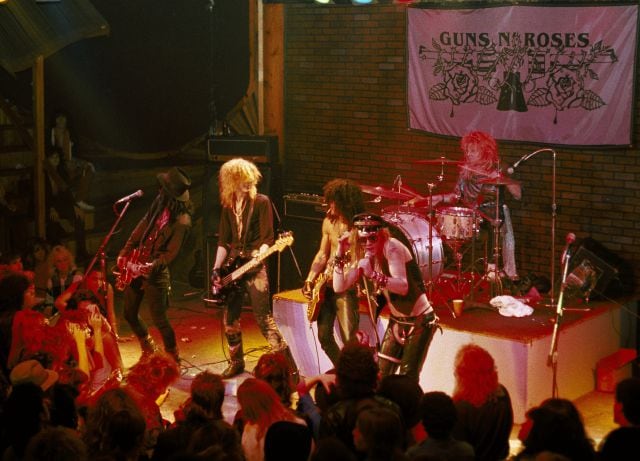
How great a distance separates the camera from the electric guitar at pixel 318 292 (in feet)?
28.6

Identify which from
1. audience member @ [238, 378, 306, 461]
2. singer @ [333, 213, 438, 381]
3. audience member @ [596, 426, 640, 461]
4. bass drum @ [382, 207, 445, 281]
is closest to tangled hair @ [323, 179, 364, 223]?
singer @ [333, 213, 438, 381]

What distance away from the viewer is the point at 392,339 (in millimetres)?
7797

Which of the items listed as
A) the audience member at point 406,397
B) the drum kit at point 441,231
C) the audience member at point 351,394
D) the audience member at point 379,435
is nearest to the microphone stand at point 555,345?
the drum kit at point 441,231

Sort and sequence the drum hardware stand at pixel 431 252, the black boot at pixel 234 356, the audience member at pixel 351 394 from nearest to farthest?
1. the audience member at pixel 351 394
2. the black boot at pixel 234 356
3. the drum hardware stand at pixel 431 252

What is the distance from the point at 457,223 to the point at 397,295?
262 cm

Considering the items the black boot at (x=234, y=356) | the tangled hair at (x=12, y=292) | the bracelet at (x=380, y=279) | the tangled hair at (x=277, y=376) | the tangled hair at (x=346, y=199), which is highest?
the tangled hair at (x=346, y=199)

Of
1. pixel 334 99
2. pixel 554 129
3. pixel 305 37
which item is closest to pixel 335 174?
pixel 334 99

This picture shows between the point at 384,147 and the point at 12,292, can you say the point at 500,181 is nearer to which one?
the point at 384,147

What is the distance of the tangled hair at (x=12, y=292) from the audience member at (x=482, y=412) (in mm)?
3340

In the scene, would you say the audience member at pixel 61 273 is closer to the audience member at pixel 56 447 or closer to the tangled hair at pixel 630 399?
the audience member at pixel 56 447

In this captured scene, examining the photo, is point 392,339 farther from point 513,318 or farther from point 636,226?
point 636,226

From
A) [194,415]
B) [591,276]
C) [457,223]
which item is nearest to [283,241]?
[457,223]

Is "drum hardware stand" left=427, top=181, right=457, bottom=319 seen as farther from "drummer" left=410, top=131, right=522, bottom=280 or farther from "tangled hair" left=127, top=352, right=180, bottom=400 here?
"tangled hair" left=127, top=352, right=180, bottom=400

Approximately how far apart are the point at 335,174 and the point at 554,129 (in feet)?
10.2
